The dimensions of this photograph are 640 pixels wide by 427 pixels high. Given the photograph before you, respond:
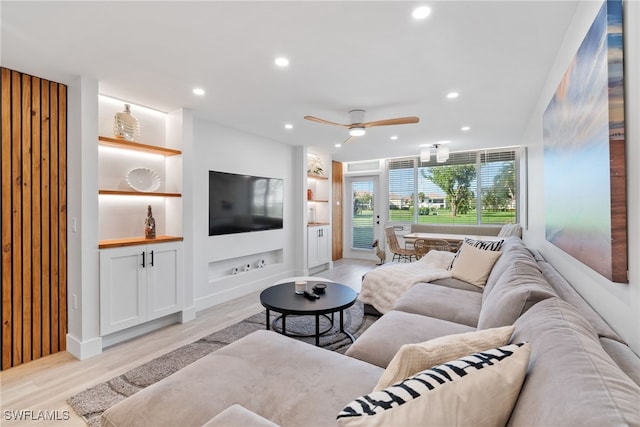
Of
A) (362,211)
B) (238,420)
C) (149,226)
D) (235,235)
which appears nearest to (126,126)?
(149,226)

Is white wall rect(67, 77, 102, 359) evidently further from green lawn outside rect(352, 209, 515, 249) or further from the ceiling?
green lawn outside rect(352, 209, 515, 249)

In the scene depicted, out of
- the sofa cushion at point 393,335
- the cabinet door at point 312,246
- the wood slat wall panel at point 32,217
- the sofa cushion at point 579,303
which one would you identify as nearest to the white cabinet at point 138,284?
the wood slat wall panel at point 32,217

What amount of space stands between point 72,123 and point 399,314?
3.38 meters

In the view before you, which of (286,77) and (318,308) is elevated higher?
(286,77)

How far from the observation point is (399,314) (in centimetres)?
216

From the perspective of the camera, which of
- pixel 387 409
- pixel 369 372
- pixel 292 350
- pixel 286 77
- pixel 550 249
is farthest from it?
pixel 286 77

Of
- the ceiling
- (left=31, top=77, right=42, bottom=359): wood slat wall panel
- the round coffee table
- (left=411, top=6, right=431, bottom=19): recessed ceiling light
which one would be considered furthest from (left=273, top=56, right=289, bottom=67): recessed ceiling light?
(left=31, top=77, right=42, bottom=359): wood slat wall panel

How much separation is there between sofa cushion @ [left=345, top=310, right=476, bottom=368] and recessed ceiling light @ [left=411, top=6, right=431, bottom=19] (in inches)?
76.8

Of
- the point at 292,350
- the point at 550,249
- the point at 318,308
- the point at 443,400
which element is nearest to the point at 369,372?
the point at 292,350

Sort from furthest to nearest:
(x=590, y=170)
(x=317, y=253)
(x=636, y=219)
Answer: (x=317, y=253) < (x=590, y=170) < (x=636, y=219)

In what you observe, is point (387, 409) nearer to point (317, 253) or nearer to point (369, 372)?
point (369, 372)

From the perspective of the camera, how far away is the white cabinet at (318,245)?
18.8ft

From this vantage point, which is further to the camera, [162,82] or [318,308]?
[162,82]

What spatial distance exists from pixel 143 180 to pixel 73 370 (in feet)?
6.29
